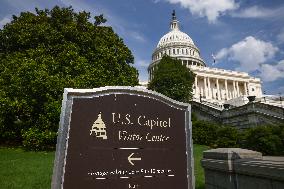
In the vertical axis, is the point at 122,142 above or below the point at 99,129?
below

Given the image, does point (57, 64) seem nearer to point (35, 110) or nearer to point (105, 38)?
point (35, 110)

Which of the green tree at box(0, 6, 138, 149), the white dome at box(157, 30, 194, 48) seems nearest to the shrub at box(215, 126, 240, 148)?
the green tree at box(0, 6, 138, 149)

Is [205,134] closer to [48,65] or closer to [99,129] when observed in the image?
[48,65]

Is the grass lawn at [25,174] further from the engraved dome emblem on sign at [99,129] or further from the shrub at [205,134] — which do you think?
the shrub at [205,134]

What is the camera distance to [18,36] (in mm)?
25984

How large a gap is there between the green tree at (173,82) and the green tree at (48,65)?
14601 mm

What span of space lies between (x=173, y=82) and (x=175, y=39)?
250ft

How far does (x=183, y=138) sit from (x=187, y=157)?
28cm

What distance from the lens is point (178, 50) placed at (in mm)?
112625

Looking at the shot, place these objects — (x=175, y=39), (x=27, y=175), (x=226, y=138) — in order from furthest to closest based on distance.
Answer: (x=175, y=39) < (x=226, y=138) < (x=27, y=175)

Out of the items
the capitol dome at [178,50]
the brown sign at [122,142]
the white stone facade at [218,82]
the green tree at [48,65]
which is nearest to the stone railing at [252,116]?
the green tree at [48,65]

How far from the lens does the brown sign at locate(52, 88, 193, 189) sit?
378cm

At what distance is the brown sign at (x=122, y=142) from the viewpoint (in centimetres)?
378

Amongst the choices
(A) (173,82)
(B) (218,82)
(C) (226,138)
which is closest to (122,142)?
(C) (226,138)
